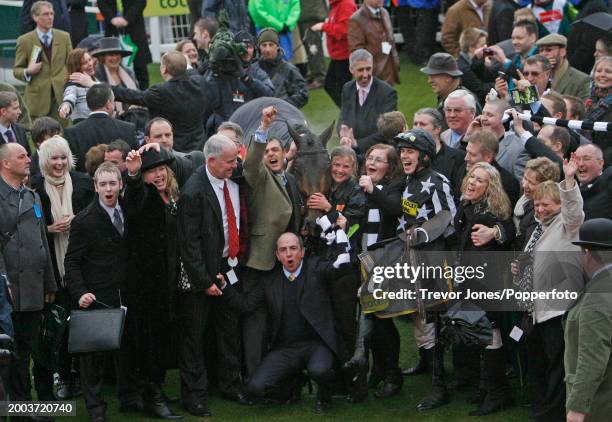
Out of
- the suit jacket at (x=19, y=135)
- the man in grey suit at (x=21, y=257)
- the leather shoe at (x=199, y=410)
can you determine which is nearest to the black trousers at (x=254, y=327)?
the leather shoe at (x=199, y=410)

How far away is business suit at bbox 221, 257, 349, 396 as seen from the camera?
28.9 feet

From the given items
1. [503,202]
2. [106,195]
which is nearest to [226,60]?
[106,195]

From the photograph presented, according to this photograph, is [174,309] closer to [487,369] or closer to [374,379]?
[374,379]

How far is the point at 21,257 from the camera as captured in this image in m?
8.51

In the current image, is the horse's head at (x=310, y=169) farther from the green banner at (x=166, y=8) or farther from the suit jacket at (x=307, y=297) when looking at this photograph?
the green banner at (x=166, y=8)

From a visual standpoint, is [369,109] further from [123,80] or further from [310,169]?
[123,80]

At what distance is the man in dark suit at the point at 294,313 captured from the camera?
881 centimetres

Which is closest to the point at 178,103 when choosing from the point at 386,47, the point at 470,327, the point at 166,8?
the point at 386,47

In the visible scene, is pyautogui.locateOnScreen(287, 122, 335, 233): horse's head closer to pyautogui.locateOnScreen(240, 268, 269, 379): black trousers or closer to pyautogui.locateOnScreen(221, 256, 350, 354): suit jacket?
pyautogui.locateOnScreen(221, 256, 350, 354): suit jacket

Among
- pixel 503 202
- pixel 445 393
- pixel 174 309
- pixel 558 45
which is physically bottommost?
pixel 445 393

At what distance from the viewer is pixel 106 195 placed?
339 inches

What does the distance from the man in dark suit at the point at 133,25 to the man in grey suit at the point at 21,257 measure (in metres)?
7.32

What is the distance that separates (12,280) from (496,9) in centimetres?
788

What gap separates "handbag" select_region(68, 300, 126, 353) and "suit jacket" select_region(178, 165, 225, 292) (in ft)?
2.10
